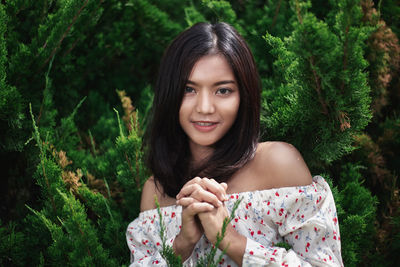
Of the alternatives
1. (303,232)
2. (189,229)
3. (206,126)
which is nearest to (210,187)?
(189,229)

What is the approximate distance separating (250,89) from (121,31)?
4.85 ft

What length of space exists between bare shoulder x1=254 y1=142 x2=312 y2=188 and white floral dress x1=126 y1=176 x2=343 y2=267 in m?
0.04

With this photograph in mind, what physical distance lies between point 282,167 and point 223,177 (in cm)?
32

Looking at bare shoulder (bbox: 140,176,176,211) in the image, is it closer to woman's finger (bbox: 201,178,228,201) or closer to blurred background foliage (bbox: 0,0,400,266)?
blurred background foliage (bbox: 0,0,400,266)

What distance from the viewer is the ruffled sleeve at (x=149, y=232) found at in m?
2.44

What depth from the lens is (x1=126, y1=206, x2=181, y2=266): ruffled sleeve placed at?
2439 mm

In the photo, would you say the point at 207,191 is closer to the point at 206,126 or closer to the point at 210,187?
the point at 210,187

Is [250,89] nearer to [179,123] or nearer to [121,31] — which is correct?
[179,123]

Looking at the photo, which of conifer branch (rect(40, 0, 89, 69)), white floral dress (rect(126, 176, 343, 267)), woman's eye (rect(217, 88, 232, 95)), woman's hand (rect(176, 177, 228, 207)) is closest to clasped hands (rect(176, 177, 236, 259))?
woman's hand (rect(176, 177, 228, 207))

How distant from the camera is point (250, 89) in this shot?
2.40 metres

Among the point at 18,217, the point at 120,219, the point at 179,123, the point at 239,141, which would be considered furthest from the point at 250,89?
the point at 18,217

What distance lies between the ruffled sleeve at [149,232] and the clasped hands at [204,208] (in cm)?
22

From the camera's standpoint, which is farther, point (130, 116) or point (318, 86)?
point (130, 116)

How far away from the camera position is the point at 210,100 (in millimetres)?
2326
